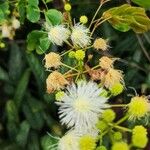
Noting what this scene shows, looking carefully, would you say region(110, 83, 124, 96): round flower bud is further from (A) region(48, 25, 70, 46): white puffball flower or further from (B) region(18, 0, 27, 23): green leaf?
(B) region(18, 0, 27, 23): green leaf

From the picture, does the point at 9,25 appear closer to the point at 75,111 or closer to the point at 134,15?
the point at 134,15

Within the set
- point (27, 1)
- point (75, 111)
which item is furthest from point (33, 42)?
point (75, 111)

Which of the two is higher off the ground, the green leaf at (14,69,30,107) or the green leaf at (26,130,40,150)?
the green leaf at (14,69,30,107)

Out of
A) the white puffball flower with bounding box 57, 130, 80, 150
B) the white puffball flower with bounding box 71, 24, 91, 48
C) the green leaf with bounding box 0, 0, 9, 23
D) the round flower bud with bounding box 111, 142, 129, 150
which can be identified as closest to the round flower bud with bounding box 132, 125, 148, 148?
the round flower bud with bounding box 111, 142, 129, 150

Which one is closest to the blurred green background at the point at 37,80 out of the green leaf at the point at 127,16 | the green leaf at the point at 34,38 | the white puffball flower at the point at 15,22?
the white puffball flower at the point at 15,22

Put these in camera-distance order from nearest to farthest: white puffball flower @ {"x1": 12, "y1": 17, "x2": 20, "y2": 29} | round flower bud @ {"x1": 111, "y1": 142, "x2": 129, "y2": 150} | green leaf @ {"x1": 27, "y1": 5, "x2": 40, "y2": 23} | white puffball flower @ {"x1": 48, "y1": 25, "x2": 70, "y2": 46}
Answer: round flower bud @ {"x1": 111, "y1": 142, "x2": 129, "y2": 150}, white puffball flower @ {"x1": 48, "y1": 25, "x2": 70, "y2": 46}, green leaf @ {"x1": 27, "y1": 5, "x2": 40, "y2": 23}, white puffball flower @ {"x1": 12, "y1": 17, "x2": 20, "y2": 29}

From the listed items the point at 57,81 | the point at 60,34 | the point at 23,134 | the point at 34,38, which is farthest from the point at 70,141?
the point at 23,134

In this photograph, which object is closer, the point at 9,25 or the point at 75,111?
the point at 75,111

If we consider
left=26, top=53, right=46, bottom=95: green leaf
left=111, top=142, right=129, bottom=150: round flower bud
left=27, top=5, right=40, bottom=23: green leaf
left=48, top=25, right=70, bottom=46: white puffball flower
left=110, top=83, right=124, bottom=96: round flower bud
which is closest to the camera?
left=111, top=142, right=129, bottom=150: round flower bud
